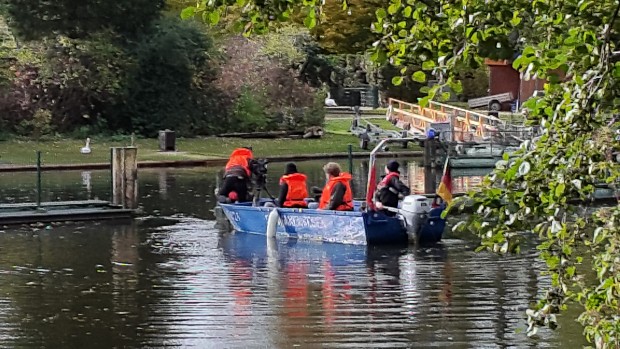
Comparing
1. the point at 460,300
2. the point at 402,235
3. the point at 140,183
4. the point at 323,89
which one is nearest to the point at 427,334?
the point at 460,300

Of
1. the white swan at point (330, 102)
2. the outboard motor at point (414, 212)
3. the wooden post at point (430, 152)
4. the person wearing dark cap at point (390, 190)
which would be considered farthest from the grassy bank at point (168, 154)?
the outboard motor at point (414, 212)

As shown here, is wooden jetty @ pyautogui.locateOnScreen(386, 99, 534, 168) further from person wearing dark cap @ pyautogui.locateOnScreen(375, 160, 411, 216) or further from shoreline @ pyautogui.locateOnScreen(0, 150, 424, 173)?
person wearing dark cap @ pyautogui.locateOnScreen(375, 160, 411, 216)

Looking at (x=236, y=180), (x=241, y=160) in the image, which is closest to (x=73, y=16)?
(x=241, y=160)

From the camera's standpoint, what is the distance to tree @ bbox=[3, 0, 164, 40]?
156 ft

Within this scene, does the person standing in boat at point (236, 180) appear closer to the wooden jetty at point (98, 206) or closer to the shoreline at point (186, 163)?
the wooden jetty at point (98, 206)

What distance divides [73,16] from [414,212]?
3082 cm

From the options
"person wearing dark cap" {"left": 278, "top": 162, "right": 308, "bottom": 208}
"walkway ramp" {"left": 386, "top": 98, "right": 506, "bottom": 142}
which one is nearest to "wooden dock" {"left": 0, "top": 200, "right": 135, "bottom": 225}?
"person wearing dark cap" {"left": 278, "top": 162, "right": 308, "bottom": 208}

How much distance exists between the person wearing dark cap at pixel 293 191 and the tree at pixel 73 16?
2797 centimetres

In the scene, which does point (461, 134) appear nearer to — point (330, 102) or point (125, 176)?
point (330, 102)

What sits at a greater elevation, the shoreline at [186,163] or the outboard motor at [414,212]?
the shoreline at [186,163]

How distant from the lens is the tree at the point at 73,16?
47500 mm

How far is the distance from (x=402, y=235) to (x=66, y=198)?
11.5 m

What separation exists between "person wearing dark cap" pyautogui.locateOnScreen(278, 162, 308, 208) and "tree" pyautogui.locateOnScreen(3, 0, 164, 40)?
27972mm

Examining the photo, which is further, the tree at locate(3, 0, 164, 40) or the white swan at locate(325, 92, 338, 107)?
the white swan at locate(325, 92, 338, 107)
